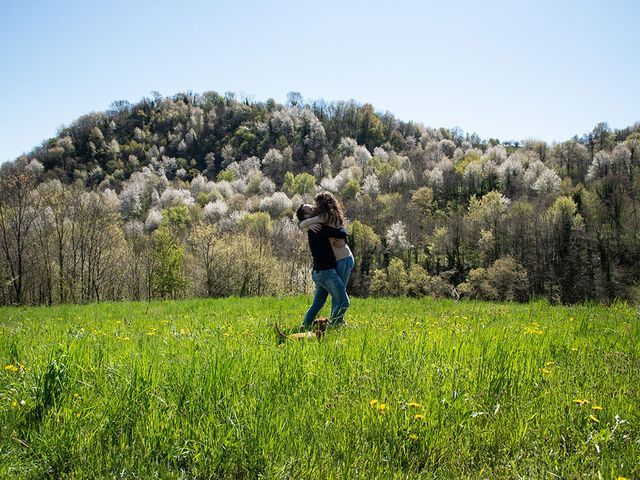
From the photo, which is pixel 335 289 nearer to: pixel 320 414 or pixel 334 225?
pixel 334 225

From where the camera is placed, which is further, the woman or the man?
the man

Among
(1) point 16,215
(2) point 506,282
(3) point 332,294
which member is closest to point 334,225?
(3) point 332,294

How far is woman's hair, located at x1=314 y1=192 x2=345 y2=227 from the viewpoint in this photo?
743cm

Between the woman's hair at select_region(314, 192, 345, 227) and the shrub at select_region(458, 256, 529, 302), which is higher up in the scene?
the woman's hair at select_region(314, 192, 345, 227)

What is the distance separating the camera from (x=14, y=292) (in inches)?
1305

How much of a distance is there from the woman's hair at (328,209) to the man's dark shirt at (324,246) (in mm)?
191

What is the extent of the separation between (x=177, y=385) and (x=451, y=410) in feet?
7.00

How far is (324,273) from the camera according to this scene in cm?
752

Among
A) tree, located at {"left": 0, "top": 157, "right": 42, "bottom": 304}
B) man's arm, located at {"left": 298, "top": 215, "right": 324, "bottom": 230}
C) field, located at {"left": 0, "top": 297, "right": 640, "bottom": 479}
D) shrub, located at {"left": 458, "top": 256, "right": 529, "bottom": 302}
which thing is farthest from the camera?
shrub, located at {"left": 458, "top": 256, "right": 529, "bottom": 302}

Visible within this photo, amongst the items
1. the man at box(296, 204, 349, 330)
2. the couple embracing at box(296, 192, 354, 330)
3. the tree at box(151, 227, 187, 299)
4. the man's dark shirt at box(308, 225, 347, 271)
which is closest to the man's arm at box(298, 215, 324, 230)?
the couple embracing at box(296, 192, 354, 330)

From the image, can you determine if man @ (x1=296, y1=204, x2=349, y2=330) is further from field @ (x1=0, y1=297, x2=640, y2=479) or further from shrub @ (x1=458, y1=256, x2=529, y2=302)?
shrub @ (x1=458, y1=256, x2=529, y2=302)

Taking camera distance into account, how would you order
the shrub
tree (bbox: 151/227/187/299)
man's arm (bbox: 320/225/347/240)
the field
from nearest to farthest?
the field, man's arm (bbox: 320/225/347/240), tree (bbox: 151/227/187/299), the shrub

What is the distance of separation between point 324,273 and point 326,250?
17.0 inches

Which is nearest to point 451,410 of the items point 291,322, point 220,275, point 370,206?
point 291,322
